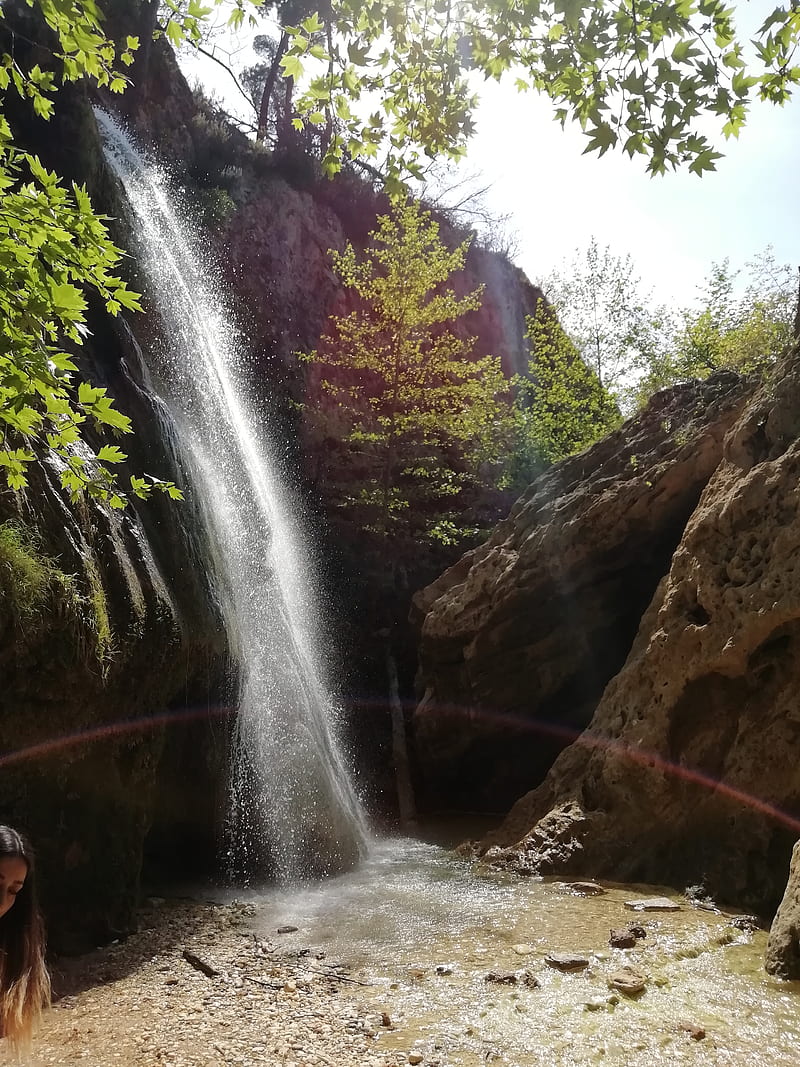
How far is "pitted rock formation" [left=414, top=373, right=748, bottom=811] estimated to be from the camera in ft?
31.4

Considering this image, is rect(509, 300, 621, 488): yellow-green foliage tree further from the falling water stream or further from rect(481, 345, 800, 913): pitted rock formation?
rect(481, 345, 800, 913): pitted rock formation

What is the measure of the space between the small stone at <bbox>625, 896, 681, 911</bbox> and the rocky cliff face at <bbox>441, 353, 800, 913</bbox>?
1.85ft

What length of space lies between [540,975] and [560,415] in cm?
1627

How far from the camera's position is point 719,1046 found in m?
3.47

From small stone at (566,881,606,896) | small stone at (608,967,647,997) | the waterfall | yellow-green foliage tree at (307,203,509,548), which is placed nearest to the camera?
small stone at (608,967,647,997)

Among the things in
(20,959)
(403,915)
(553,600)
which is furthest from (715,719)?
Answer: (20,959)

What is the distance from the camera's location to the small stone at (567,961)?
4.52 m

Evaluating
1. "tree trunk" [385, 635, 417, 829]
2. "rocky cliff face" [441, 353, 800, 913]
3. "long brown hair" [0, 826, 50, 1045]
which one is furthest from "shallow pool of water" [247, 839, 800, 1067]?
"tree trunk" [385, 635, 417, 829]

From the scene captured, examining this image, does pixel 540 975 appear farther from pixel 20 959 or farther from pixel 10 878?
pixel 10 878

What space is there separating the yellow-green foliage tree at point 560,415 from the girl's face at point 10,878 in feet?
57.0

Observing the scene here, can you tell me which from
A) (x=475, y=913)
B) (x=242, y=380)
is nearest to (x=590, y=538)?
(x=475, y=913)

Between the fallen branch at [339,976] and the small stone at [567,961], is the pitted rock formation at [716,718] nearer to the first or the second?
the small stone at [567,961]

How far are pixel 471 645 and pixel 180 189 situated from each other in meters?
16.1

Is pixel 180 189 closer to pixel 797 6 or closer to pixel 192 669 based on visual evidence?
pixel 192 669
